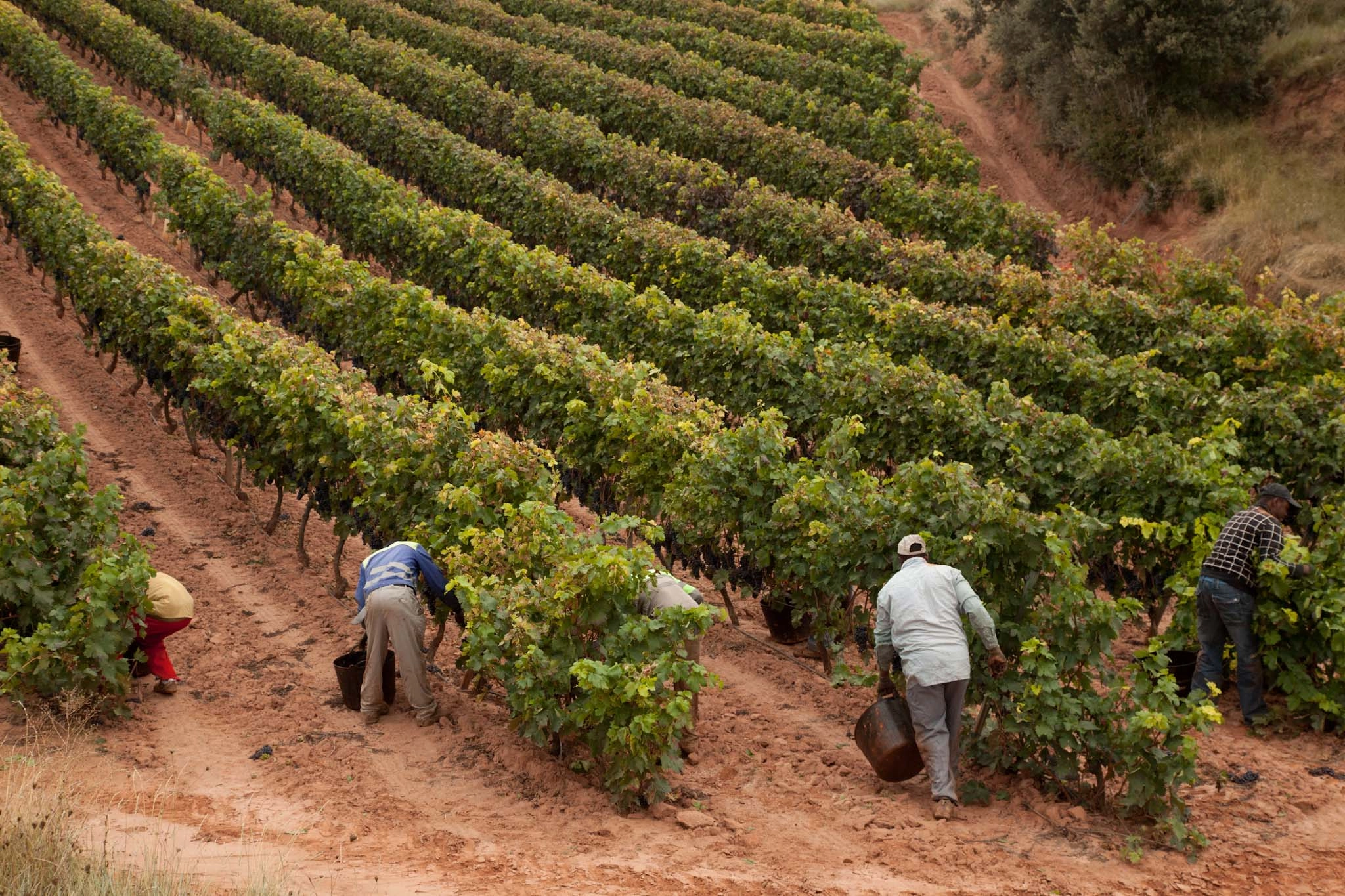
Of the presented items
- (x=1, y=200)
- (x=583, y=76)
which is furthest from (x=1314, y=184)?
(x=1, y=200)

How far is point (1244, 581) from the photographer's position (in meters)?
8.02

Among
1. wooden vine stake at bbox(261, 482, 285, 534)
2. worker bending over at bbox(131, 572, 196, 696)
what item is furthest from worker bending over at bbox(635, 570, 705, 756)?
wooden vine stake at bbox(261, 482, 285, 534)

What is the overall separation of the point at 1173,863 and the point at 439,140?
763 inches

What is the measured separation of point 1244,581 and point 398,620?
5.57m

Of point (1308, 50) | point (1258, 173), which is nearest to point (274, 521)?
point (1258, 173)

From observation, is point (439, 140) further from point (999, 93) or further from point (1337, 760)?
point (1337, 760)

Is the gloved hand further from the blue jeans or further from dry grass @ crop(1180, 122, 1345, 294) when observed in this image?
dry grass @ crop(1180, 122, 1345, 294)

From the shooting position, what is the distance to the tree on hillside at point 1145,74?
874 inches

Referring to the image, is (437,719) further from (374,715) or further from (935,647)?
(935,647)

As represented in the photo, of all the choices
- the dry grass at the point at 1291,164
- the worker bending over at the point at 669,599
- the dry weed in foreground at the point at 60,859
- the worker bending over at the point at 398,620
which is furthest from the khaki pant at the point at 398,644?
the dry grass at the point at 1291,164

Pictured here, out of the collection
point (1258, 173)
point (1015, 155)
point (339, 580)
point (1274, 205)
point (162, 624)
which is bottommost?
point (339, 580)

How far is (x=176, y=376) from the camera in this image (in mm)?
12828

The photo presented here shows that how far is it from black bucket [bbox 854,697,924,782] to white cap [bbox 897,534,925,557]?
2.90 feet

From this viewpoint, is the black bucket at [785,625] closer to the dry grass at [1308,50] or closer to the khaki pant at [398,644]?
the khaki pant at [398,644]
